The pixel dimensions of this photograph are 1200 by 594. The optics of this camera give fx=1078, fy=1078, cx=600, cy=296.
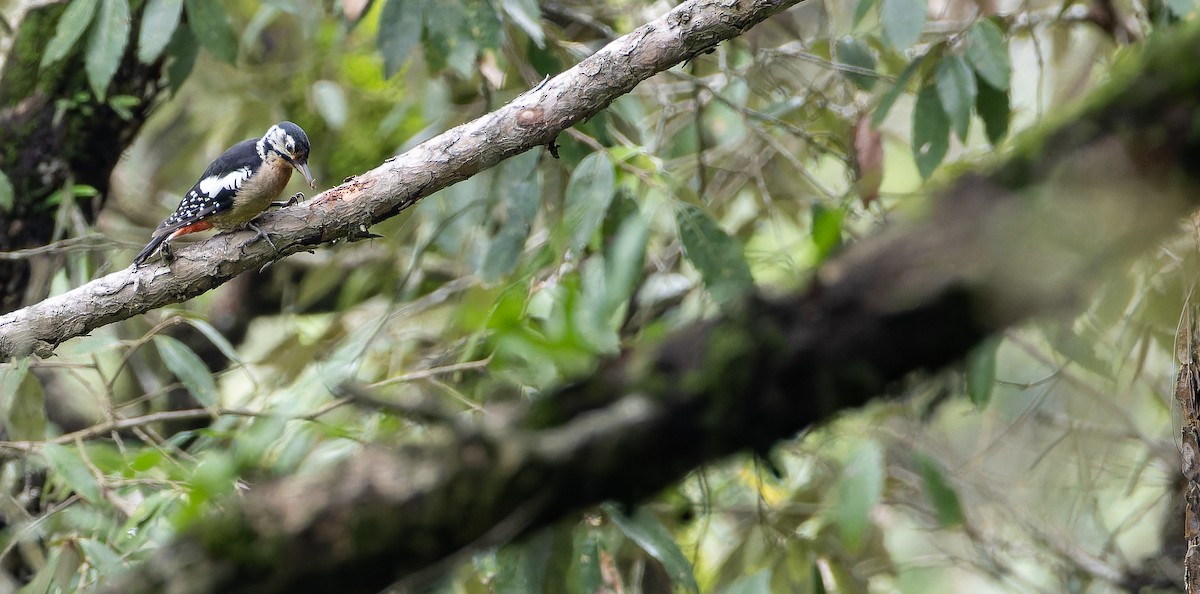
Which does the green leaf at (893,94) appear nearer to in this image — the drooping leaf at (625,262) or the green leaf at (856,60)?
the green leaf at (856,60)

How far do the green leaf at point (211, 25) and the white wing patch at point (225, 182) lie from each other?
62cm

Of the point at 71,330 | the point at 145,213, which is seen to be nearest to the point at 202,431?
the point at 71,330

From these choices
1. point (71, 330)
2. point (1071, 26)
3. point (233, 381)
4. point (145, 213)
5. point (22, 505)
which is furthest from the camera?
point (233, 381)

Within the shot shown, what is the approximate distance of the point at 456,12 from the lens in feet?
9.28

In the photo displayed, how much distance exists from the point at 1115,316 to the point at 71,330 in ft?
7.42

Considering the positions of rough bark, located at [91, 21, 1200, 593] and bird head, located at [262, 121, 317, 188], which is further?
bird head, located at [262, 121, 317, 188]

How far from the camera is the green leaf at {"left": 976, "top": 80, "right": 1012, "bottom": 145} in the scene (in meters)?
3.08

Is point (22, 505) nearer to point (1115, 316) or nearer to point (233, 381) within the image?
point (233, 381)

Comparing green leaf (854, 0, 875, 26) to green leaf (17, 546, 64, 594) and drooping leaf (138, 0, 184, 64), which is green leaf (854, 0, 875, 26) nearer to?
drooping leaf (138, 0, 184, 64)

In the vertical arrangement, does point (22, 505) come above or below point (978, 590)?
above

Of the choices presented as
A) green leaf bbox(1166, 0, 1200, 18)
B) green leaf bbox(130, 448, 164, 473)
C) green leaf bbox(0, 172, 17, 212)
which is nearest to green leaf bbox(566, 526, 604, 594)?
green leaf bbox(130, 448, 164, 473)

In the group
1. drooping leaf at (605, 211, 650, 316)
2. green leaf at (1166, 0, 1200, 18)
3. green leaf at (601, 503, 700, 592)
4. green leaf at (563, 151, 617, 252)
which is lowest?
green leaf at (601, 503, 700, 592)

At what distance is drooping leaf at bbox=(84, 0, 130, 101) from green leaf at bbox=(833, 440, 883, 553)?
2076mm

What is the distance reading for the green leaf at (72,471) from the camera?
251cm
